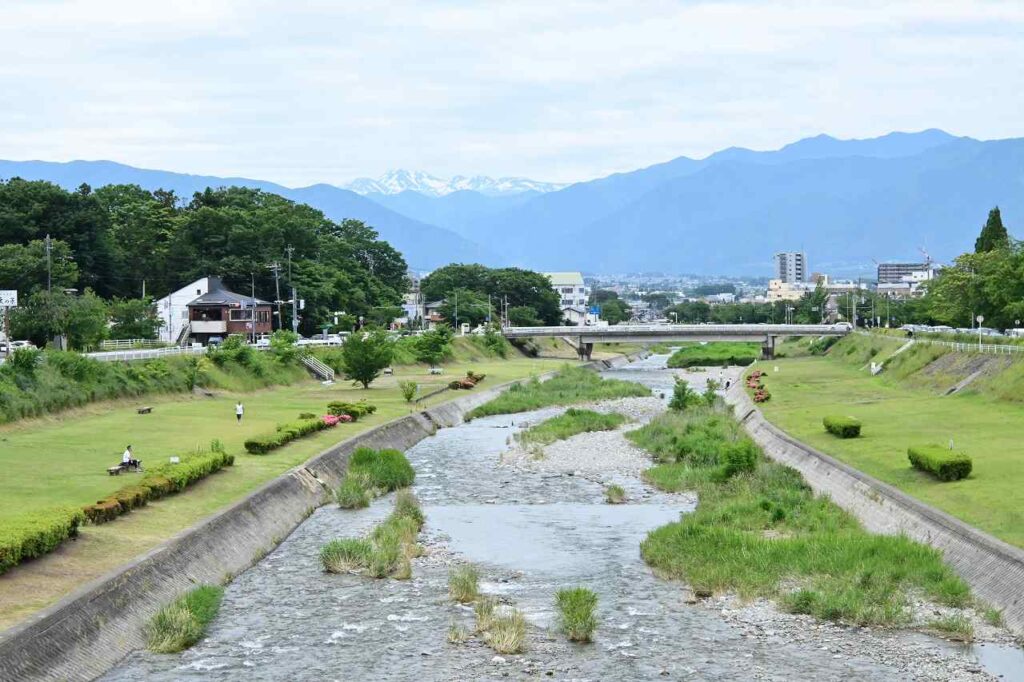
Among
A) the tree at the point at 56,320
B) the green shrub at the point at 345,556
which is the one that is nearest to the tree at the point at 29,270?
the tree at the point at 56,320

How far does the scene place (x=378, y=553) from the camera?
34.5m

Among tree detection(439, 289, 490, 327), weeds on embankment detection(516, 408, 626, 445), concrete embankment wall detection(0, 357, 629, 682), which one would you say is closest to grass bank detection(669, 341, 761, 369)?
tree detection(439, 289, 490, 327)

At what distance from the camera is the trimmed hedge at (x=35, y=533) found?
2651 centimetres

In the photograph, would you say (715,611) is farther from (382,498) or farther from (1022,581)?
(382,498)

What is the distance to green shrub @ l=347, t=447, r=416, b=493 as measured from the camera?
48.8 meters

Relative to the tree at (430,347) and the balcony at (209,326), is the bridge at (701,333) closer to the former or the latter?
the tree at (430,347)

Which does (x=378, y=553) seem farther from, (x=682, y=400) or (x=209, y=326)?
(x=209, y=326)

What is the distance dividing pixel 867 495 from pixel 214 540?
20443 mm

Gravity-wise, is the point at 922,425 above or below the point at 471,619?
above

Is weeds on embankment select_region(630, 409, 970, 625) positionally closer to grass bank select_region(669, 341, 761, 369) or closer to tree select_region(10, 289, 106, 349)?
tree select_region(10, 289, 106, 349)

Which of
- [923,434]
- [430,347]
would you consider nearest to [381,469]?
[923,434]

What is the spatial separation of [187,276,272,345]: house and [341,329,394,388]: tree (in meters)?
31.1

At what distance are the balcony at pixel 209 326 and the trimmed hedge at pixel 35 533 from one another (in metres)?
92.0

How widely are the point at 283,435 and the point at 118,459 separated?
32.8ft
